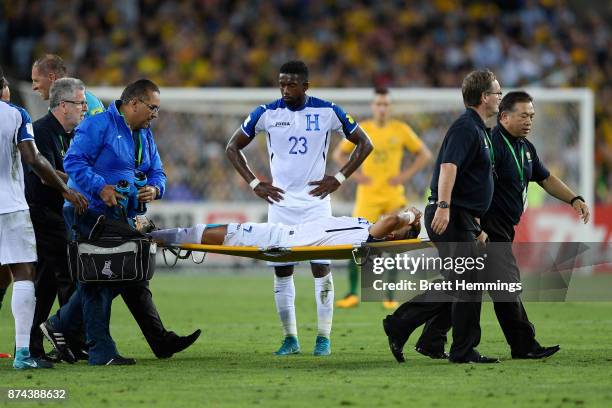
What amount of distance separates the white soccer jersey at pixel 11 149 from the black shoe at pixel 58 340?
3.38ft

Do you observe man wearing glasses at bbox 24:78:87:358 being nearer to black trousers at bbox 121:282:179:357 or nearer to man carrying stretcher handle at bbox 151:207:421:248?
black trousers at bbox 121:282:179:357

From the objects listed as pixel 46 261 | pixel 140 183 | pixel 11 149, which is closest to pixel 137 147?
pixel 140 183

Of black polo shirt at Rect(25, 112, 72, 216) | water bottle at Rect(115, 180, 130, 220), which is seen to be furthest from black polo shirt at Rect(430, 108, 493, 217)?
black polo shirt at Rect(25, 112, 72, 216)

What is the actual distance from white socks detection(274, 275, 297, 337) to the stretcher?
0.84 meters

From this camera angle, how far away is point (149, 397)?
7.02m

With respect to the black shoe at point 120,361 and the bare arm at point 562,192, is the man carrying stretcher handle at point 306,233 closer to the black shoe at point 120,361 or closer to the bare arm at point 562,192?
the black shoe at point 120,361

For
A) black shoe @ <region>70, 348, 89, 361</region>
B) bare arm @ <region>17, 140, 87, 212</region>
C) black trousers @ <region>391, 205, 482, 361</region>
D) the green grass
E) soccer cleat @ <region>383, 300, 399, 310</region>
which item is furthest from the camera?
soccer cleat @ <region>383, 300, 399, 310</region>

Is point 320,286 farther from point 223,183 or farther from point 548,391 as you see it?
point 223,183

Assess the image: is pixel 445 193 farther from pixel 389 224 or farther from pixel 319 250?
pixel 319 250

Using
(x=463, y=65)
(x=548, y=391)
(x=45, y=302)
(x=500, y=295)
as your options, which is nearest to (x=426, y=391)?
(x=548, y=391)

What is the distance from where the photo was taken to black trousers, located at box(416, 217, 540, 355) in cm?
866

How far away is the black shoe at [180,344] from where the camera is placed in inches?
358

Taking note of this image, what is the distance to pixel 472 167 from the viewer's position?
27.9ft

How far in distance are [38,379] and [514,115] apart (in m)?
3.94
